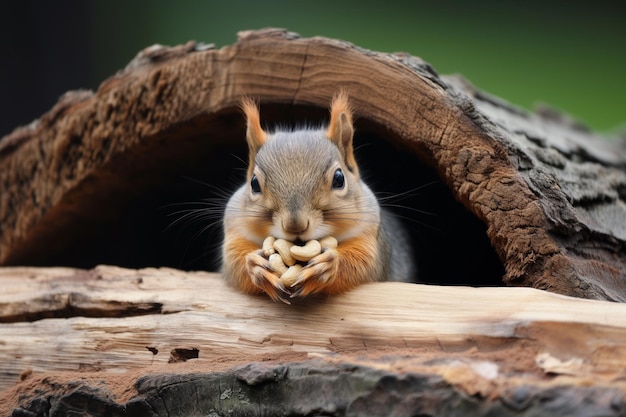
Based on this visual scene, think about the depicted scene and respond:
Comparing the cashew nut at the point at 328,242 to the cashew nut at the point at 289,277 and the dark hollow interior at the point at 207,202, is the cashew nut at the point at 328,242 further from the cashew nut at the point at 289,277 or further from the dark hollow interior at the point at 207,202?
the dark hollow interior at the point at 207,202

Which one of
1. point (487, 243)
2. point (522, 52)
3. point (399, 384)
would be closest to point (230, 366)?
point (399, 384)

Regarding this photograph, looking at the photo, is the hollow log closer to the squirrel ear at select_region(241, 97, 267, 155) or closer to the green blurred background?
the squirrel ear at select_region(241, 97, 267, 155)

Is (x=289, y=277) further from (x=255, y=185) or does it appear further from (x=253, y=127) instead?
(x=253, y=127)

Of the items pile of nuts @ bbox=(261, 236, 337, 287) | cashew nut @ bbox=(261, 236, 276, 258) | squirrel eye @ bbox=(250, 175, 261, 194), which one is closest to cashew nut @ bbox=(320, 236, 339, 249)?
pile of nuts @ bbox=(261, 236, 337, 287)

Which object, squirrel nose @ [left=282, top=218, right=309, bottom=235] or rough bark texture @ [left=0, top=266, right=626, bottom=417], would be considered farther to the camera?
squirrel nose @ [left=282, top=218, right=309, bottom=235]

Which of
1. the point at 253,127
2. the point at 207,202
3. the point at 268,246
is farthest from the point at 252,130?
the point at 207,202

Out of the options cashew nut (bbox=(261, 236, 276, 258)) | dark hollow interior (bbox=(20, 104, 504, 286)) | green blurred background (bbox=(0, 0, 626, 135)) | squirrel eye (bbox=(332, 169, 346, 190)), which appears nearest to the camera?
cashew nut (bbox=(261, 236, 276, 258))
